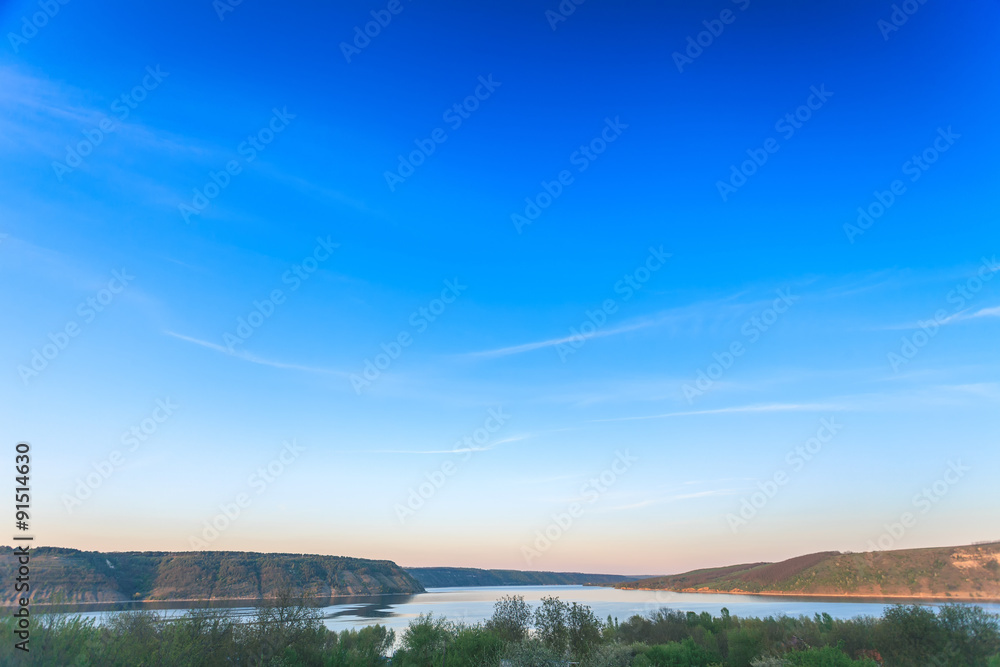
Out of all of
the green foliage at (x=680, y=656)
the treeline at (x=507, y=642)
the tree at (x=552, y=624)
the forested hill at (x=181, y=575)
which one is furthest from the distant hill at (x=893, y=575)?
the forested hill at (x=181, y=575)

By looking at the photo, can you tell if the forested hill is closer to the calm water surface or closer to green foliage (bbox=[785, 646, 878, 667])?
the calm water surface

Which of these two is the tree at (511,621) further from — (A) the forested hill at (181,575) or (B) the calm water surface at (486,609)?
(A) the forested hill at (181,575)

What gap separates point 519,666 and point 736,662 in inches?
668

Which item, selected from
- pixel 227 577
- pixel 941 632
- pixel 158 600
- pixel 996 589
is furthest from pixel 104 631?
pixel 996 589

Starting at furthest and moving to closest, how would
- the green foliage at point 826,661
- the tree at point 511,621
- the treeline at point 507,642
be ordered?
the tree at point 511,621
the green foliage at point 826,661
the treeline at point 507,642

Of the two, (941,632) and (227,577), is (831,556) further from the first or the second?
(227,577)

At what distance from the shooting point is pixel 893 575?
106312 millimetres

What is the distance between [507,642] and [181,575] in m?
105

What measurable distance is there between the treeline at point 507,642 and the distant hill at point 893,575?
264 feet

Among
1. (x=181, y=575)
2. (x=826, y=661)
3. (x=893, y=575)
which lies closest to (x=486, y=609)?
(x=181, y=575)

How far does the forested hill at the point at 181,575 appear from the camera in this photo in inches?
3278

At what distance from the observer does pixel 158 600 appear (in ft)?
309

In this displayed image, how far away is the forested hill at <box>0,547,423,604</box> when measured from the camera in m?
83.2

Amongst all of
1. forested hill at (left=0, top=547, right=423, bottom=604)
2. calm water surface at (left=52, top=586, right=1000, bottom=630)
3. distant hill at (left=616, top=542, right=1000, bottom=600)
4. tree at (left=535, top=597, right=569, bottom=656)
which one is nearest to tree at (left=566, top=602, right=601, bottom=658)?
tree at (left=535, top=597, right=569, bottom=656)
